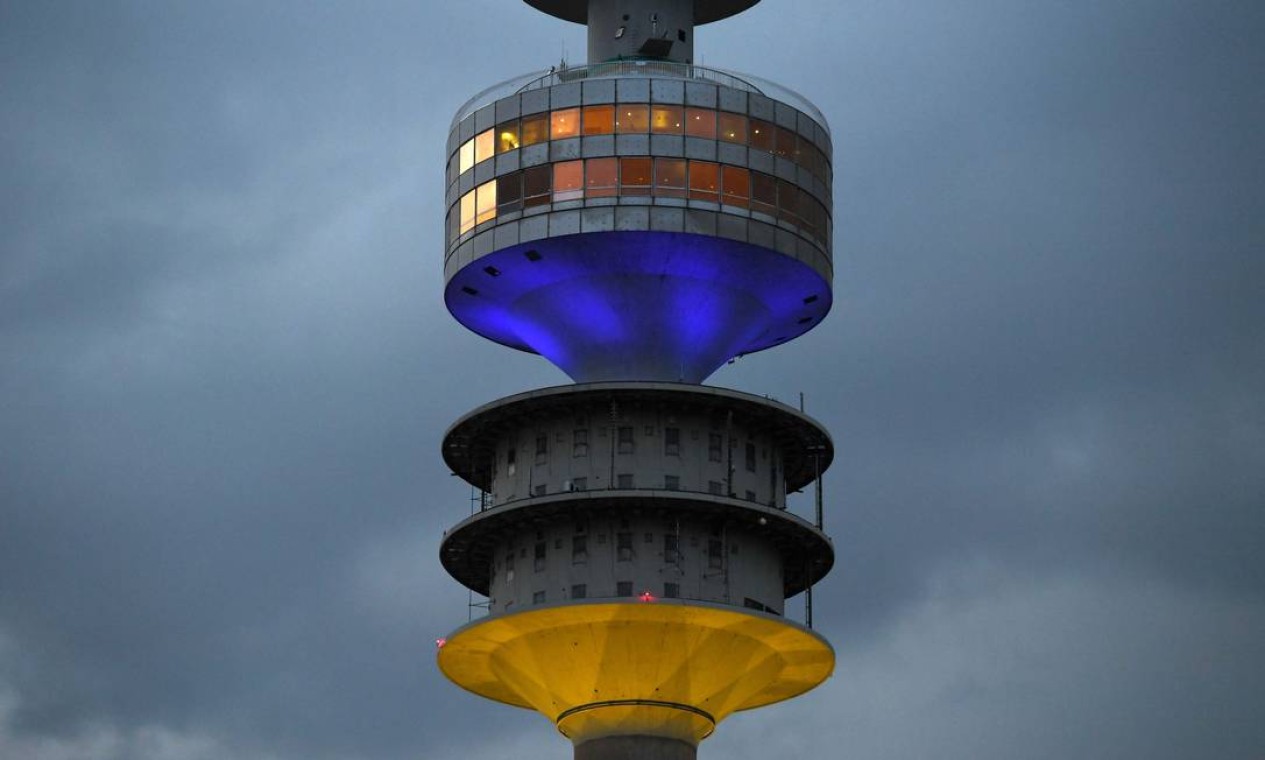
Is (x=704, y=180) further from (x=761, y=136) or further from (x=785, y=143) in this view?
(x=785, y=143)

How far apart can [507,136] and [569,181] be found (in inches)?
166

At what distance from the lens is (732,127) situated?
95.9 m

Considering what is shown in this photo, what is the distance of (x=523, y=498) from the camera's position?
93.6 m

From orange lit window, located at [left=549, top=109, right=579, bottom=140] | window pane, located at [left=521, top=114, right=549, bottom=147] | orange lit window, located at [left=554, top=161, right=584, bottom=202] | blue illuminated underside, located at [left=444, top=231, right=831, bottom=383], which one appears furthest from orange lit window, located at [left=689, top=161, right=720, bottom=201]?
window pane, located at [left=521, top=114, right=549, bottom=147]

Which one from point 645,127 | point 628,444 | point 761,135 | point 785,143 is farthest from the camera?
point 785,143

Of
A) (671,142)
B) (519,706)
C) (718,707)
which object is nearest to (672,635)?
(718,707)

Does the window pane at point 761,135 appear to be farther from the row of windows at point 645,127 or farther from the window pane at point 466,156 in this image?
the window pane at point 466,156

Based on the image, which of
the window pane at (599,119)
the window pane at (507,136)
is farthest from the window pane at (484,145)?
the window pane at (599,119)

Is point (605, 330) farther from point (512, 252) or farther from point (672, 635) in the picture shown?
point (672, 635)

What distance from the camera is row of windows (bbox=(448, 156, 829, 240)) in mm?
94188

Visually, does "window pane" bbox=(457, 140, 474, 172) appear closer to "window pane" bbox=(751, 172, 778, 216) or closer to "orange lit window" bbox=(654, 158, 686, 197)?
"orange lit window" bbox=(654, 158, 686, 197)

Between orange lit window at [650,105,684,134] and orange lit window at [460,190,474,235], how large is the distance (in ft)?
26.9

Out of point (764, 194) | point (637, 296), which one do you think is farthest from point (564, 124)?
point (764, 194)

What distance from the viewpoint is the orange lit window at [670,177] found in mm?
94000
